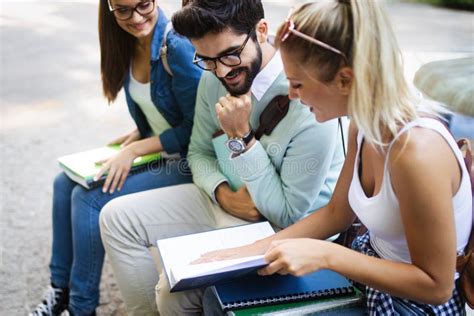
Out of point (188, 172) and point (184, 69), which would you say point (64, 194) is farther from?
point (184, 69)

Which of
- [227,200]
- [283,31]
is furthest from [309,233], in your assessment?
[283,31]

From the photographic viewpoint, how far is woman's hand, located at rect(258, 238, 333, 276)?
1453 mm

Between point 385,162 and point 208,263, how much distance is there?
51cm

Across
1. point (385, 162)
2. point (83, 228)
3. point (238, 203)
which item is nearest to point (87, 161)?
point (83, 228)

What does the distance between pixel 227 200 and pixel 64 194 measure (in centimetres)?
77

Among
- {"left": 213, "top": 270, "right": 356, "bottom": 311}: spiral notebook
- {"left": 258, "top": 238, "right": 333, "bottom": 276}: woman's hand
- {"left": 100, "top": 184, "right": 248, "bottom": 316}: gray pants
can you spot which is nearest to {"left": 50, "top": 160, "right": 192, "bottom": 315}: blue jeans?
{"left": 100, "top": 184, "right": 248, "bottom": 316}: gray pants

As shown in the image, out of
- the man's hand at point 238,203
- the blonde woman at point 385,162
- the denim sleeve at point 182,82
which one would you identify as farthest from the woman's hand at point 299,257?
the denim sleeve at point 182,82

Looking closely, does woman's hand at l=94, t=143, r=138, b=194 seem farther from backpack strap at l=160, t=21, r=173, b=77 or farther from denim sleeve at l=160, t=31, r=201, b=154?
backpack strap at l=160, t=21, r=173, b=77

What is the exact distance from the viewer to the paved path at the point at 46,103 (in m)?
2.93

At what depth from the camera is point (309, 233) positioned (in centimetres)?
176

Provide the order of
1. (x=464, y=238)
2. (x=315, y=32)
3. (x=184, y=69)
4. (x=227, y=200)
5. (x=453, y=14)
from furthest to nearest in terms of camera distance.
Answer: (x=453, y=14) → (x=184, y=69) → (x=227, y=200) → (x=464, y=238) → (x=315, y=32)

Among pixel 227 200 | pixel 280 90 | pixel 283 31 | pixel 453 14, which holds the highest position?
pixel 283 31

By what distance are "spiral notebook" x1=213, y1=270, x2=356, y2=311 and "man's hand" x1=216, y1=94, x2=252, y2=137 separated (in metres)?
0.46

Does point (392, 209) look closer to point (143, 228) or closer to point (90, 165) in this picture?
point (143, 228)
